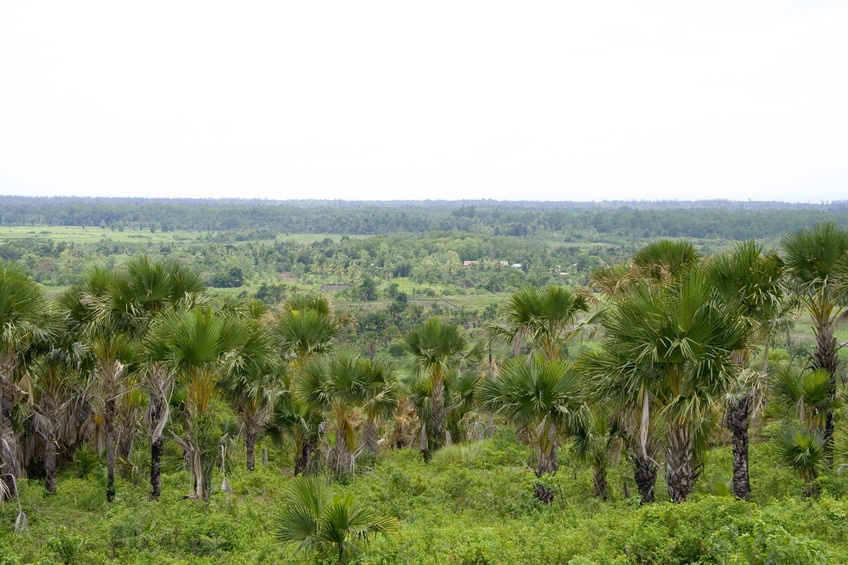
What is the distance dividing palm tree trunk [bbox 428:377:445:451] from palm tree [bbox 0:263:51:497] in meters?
8.91

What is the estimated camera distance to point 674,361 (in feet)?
28.1

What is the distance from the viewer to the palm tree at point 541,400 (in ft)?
34.6

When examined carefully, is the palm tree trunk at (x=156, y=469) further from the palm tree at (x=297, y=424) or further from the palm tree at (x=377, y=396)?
the palm tree at (x=377, y=396)

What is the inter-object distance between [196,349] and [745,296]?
28.4 ft

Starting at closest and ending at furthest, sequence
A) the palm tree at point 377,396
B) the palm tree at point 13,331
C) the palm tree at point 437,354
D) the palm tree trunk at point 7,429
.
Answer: the palm tree at point 13,331
the palm tree trunk at point 7,429
the palm tree at point 377,396
the palm tree at point 437,354

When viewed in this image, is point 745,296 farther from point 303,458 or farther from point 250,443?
point 250,443

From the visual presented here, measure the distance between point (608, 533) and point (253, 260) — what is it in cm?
9558

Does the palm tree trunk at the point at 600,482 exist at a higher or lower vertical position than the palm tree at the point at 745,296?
lower

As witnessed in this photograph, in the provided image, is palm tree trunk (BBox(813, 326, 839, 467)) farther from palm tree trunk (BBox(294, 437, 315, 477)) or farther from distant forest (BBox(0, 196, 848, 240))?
distant forest (BBox(0, 196, 848, 240))

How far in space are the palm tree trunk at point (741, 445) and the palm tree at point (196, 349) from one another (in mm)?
8171

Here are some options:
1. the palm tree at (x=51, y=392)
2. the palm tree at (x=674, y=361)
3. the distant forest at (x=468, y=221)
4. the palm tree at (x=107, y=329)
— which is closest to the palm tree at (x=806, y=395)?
the palm tree at (x=674, y=361)

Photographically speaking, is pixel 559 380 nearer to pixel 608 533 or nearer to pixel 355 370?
pixel 608 533

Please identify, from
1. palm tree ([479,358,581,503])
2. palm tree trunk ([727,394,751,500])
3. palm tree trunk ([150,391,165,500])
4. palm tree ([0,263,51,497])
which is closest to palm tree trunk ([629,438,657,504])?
palm tree ([479,358,581,503])

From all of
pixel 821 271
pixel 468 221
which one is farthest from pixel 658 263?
pixel 468 221
